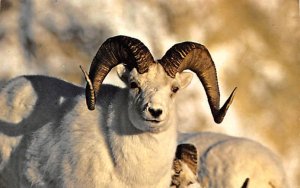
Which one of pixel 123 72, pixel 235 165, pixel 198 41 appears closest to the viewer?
pixel 123 72

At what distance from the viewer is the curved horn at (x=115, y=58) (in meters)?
7.33

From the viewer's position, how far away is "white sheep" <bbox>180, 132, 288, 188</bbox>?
9.98 meters

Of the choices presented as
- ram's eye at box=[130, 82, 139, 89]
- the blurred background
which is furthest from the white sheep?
the blurred background

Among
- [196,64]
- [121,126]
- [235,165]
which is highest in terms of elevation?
[196,64]

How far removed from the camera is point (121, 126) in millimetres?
7516

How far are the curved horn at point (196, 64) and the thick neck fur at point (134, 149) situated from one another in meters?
0.53

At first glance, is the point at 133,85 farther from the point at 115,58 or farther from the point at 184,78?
the point at 184,78

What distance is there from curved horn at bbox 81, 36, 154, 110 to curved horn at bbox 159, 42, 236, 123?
22 cm

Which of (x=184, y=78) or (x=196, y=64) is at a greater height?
(x=196, y=64)

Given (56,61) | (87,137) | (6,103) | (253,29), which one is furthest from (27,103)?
(253,29)

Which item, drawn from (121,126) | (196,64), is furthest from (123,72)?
(196,64)

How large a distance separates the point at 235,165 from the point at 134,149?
2970mm

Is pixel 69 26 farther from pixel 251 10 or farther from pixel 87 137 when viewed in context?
pixel 87 137

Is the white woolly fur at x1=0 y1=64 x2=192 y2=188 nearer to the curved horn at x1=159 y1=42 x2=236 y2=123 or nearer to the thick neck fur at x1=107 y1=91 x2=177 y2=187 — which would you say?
the thick neck fur at x1=107 y1=91 x2=177 y2=187
